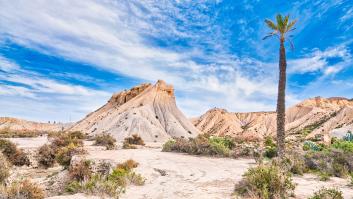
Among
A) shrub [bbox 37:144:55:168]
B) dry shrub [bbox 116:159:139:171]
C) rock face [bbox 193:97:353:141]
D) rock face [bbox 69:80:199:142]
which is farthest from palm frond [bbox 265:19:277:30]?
rock face [bbox 193:97:353:141]

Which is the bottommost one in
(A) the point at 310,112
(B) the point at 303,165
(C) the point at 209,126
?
(B) the point at 303,165

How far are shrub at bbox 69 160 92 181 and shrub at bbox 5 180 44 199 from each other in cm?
366

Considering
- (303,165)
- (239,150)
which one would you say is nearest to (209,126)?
(239,150)

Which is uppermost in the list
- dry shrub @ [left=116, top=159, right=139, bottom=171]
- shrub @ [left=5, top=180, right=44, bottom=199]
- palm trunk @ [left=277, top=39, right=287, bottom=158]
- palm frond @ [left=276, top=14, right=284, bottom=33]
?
palm frond @ [left=276, top=14, right=284, bottom=33]

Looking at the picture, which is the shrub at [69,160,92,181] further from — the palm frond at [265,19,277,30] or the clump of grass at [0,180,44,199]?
the palm frond at [265,19,277,30]

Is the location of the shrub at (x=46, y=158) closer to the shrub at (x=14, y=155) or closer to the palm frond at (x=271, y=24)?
the shrub at (x=14, y=155)

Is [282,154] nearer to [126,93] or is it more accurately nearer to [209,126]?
[126,93]

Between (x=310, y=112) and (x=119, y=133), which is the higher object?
(x=310, y=112)

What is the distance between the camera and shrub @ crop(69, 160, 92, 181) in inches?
451

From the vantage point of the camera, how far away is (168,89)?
6216 cm

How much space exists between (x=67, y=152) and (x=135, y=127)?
30.8 meters

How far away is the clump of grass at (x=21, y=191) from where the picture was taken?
6.98 metres

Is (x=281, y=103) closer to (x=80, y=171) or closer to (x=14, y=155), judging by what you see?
(x=80, y=171)

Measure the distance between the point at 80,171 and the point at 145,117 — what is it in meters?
38.8
